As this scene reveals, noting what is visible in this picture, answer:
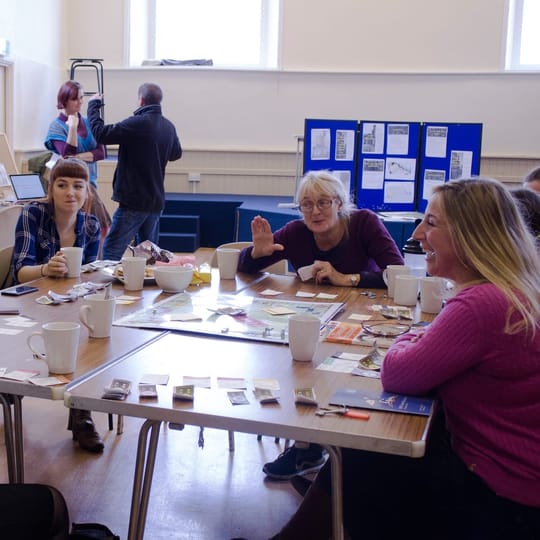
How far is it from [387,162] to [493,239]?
14.5 ft

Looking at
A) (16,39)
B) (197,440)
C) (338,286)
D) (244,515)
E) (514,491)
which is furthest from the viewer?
(16,39)

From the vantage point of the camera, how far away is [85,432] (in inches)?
112

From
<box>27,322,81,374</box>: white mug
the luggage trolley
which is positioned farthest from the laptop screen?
<box>27,322,81,374</box>: white mug

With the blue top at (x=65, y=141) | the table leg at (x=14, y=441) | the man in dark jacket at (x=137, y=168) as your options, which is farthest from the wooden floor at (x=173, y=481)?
the blue top at (x=65, y=141)

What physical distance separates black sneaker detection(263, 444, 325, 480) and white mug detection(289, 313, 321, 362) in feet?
3.30

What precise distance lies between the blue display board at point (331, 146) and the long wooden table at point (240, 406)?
13.5 ft

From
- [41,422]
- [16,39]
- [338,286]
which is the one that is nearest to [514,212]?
[338,286]

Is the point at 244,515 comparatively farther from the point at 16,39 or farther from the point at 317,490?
the point at 16,39

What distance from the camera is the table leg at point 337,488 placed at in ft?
4.53

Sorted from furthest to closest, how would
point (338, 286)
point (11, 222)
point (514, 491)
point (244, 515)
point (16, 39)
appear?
1. point (16, 39)
2. point (11, 222)
3. point (338, 286)
4. point (244, 515)
5. point (514, 491)

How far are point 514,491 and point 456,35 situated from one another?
6949 millimetres

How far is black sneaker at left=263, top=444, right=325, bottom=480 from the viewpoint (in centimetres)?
265

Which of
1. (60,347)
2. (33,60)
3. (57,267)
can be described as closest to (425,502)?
(60,347)

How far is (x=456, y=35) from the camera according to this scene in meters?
7.55
